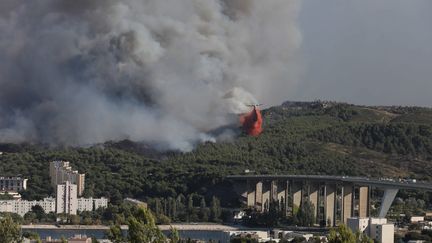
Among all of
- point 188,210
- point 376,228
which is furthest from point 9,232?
point 188,210

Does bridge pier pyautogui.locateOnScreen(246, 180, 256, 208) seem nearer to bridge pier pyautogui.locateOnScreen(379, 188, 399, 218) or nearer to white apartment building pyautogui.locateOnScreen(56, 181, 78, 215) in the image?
white apartment building pyautogui.locateOnScreen(56, 181, 78, 215)

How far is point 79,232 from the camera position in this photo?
2288 inches

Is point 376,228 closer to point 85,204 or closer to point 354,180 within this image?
point 354,180

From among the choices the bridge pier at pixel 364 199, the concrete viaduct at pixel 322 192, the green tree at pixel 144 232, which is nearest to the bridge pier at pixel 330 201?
the concrete viaduct at pixel 322 192

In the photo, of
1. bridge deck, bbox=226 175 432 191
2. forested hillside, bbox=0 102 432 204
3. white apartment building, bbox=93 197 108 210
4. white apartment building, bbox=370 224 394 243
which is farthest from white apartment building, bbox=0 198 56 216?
white apartment building, bbox=370 224 394 243

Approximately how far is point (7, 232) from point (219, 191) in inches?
1279

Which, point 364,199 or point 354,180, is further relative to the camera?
point 354,180

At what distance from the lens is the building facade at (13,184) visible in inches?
2763

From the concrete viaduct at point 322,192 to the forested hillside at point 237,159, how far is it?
60.7 inches

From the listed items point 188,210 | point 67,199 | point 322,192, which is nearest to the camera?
point 188,210

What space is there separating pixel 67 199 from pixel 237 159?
1092 cm

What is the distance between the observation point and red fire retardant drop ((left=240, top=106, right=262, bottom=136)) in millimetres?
61344

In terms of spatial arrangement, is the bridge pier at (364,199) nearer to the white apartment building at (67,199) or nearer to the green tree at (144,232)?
the white apartment building at (67,199)

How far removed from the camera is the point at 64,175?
69.3m
